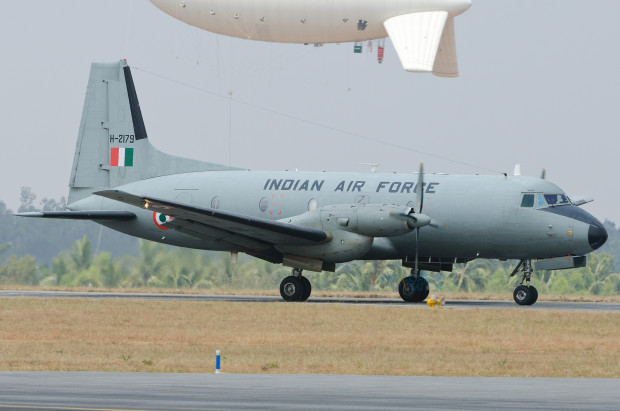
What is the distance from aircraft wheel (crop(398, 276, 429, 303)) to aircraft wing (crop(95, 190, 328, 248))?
11.5ft

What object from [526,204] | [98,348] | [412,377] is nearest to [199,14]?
[526,204]

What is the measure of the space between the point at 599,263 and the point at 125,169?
107 feet

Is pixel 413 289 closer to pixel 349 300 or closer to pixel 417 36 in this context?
pixel 349 300

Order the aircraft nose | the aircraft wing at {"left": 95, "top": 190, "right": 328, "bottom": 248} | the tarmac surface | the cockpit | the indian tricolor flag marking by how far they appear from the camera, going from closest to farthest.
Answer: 1. the tarmac surface
2. the aircraft wing at {"left": 95, "top": 190, "right": 328, "bottom": 248}
3. the aircraft nose
4. the cockpit
5. the indian tricolor flag marking

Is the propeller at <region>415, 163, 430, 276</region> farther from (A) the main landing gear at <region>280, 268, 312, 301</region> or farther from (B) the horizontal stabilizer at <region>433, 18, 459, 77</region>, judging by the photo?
(B) the horizontal stabilizer at <region>433, 18, 459, 77</region>

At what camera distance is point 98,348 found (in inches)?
877

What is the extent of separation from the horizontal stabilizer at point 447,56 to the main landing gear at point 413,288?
805cm

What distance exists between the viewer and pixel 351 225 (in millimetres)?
31516

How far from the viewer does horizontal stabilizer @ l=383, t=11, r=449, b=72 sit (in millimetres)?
31797

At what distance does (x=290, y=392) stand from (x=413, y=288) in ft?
64.0

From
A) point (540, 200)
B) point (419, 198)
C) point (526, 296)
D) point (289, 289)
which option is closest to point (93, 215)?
point (289, 289)

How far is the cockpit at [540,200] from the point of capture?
31.7m

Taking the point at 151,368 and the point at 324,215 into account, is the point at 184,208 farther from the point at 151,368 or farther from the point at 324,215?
the point at 151,368

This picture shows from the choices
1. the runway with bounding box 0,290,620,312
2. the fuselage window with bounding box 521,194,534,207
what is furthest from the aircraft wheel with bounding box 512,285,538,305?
the fuselage window with bounding box 521,194,534,207
